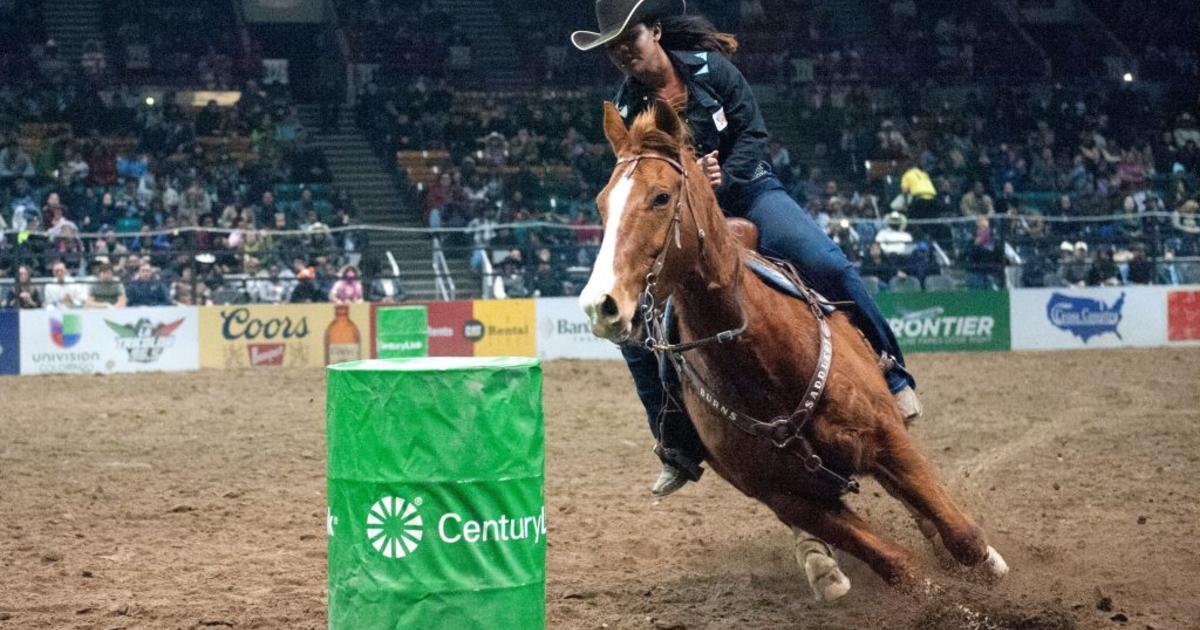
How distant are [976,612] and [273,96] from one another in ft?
78.5

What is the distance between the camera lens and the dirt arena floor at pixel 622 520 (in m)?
5.61

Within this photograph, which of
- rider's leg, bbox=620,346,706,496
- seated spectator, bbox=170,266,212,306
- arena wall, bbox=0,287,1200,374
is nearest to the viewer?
rider's leg, bbox=620,346,706,496

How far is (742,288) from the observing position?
16.0 ft

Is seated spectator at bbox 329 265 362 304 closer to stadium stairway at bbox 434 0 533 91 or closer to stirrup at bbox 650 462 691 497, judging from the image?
stadium stairway at bbox 434 0 533 91

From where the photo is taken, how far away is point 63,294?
1755cm

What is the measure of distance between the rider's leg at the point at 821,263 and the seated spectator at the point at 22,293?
14112 mm

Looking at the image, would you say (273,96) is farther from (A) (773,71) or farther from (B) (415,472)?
(B) (415,472)

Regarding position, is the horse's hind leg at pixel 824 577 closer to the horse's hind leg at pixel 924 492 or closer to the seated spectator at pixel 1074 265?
the horse's hind leg at pixel 924 492

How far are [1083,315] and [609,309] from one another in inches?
676

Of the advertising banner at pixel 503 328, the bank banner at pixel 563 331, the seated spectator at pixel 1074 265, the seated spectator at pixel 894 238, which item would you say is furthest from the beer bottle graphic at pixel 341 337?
the seated spectator at pixel 1074 265

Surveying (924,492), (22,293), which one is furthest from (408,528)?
(22,293)

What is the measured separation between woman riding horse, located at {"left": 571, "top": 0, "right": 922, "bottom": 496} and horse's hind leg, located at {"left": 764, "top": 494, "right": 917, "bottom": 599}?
0.71 meters

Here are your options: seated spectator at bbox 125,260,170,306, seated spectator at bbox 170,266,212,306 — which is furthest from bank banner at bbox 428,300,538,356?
seated spectator at bbox 125,260,170,306

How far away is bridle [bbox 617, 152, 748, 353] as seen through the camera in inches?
171
